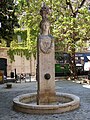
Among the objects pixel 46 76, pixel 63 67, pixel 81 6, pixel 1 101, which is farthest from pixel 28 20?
pixel 46 76

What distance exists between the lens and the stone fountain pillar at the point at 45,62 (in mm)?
11680

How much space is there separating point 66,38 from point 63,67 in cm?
823

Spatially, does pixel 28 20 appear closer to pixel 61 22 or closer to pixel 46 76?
pixel 61 22

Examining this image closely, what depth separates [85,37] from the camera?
24.4m

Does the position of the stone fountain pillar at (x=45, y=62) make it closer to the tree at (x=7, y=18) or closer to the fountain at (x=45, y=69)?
the fountain at (x=45, y=69)

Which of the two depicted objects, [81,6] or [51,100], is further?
[81,6]

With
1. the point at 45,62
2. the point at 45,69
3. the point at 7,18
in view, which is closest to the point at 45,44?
the point at 45,62

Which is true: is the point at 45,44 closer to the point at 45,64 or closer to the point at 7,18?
the point at 45,64

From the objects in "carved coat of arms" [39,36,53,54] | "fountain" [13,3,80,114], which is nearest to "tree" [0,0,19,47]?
"fountain" [13,3,80,114]

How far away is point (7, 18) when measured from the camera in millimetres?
20594

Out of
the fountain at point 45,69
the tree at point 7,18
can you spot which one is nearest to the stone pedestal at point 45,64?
the fountain at point 45,69

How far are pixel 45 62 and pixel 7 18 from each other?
9911 millimetres

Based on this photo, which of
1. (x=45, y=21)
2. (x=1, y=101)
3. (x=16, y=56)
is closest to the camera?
(x=45, y=21)

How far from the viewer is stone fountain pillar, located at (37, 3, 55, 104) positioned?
38.3 ft
